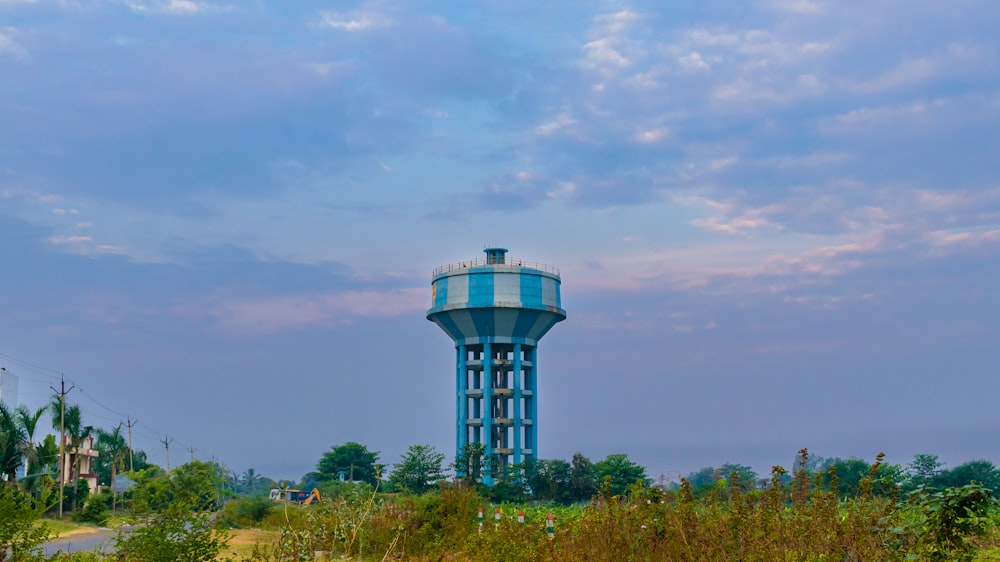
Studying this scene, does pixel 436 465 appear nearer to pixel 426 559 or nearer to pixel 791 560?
pixel 426 559

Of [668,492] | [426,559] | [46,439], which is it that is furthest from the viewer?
[46,439]

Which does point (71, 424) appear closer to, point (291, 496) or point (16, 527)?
point (291, 496)

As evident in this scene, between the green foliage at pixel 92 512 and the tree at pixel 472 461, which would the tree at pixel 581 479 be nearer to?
the tree at pixel 472 461

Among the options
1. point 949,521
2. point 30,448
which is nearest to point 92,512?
point 30,448

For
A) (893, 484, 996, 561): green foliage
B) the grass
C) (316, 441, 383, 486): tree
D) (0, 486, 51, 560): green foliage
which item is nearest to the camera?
(893, 484, 996, 561): green foliage

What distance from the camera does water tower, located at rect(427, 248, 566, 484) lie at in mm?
65625

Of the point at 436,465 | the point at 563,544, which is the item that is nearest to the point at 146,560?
the point at 563,544

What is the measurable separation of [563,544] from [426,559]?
5.40m

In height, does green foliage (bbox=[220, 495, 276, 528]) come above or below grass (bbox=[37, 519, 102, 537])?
above

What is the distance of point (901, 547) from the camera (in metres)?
11.8

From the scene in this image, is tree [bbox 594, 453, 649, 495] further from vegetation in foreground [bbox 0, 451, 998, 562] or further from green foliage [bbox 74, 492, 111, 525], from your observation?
vegetation in foreground [bbox 0, 451, 998, 562]

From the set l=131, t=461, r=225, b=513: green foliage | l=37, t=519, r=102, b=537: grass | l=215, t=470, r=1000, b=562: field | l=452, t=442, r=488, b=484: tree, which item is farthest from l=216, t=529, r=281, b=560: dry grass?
l=452, t=442, r=488, b=484: tree

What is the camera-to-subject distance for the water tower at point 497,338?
65.6 meters

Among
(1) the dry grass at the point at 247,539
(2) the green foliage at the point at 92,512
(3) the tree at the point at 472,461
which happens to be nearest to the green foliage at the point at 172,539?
(1) the dry grass at the point at 247,539
